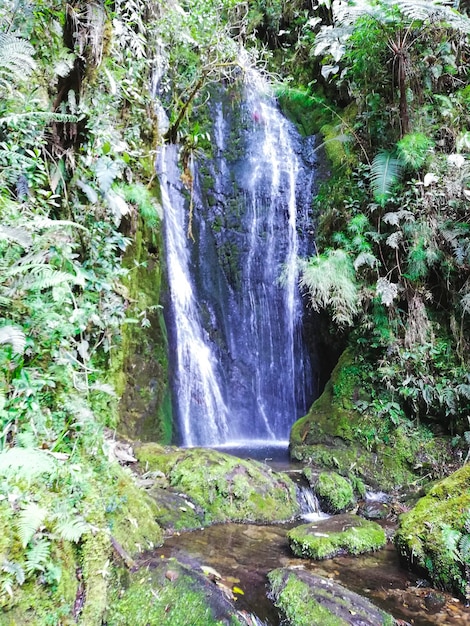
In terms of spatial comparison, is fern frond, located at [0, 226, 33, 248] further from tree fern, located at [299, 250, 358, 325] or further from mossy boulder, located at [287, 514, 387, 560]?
tree fern, located at [299, 250, 358, 325]

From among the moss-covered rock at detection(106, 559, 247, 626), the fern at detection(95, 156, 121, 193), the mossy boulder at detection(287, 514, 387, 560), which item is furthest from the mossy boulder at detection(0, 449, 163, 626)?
the fern at detection(95, 156, 121, 193)

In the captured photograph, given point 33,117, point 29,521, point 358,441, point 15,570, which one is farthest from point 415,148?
point 15,570

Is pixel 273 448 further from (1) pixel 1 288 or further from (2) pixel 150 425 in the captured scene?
(1) pixel 1 288

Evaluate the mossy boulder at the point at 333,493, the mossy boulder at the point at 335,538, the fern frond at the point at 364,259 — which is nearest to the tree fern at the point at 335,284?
the fern frond at the point at 364,259

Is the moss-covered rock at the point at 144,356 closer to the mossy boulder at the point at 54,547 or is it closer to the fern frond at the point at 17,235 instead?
the fern frond at the point at 17,235

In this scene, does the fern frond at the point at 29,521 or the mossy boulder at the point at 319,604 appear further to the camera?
the mossy boulder at the point at 319,604

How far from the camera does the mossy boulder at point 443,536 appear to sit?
3271 millimetres

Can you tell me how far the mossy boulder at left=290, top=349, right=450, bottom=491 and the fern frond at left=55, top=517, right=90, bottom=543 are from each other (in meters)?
4.89

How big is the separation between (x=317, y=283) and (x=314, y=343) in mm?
2436

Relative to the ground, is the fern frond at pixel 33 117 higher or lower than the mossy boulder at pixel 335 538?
higher

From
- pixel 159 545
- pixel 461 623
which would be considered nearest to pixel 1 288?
pixel 159 545

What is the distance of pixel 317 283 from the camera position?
6965 millimetres

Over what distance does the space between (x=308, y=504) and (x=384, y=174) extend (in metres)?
5.36

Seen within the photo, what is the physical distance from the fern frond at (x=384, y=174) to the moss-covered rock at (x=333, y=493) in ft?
14.5
